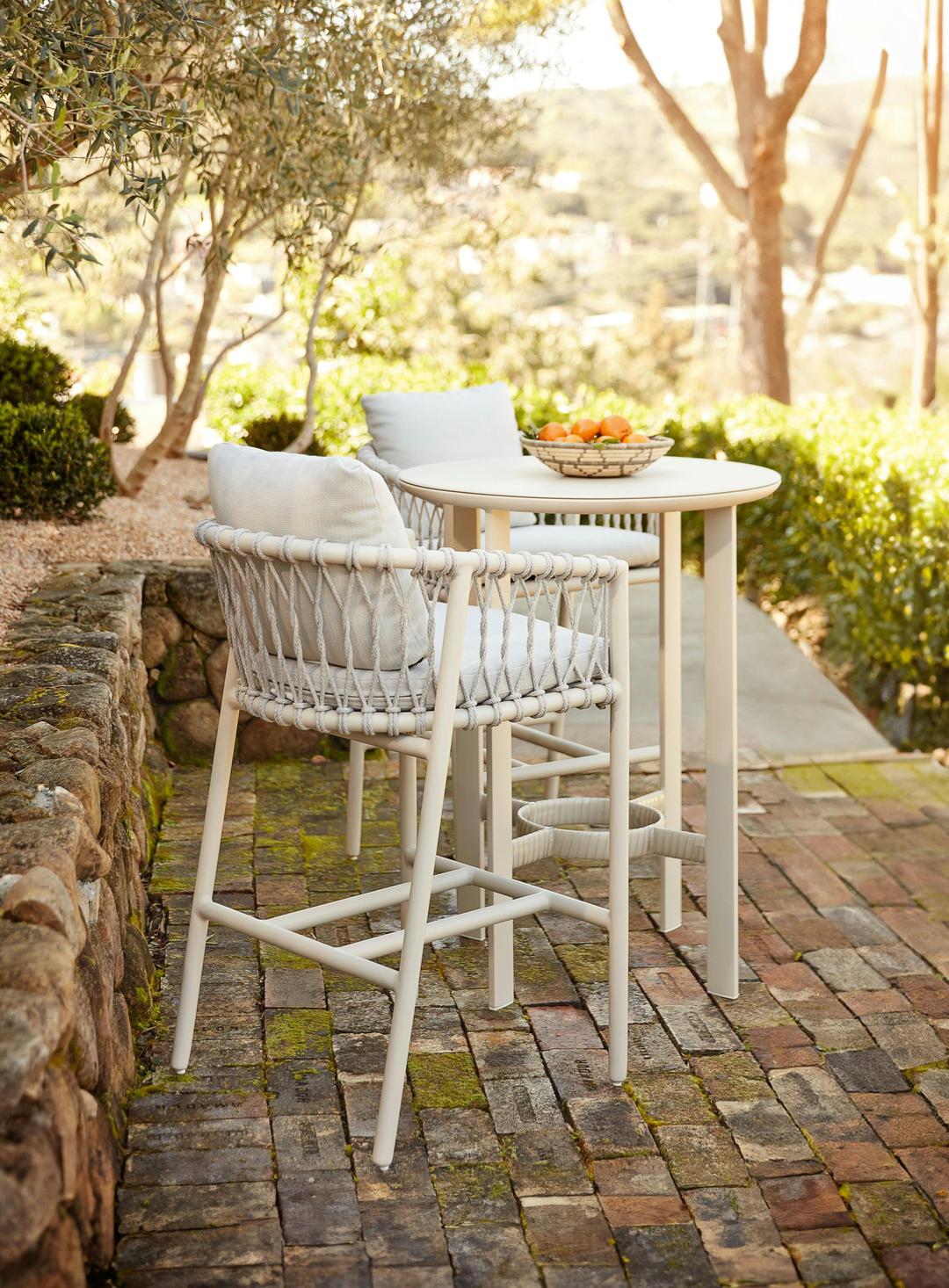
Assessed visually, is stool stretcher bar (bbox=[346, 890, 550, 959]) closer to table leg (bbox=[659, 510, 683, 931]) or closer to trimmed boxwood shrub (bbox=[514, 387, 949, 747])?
table leg (bbox=[659, 510, 683, 931])

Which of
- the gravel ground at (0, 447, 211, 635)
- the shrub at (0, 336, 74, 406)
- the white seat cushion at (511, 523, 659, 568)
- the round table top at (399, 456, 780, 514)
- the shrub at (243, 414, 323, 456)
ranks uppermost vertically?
the shrub at (0, 336, 74, 406)

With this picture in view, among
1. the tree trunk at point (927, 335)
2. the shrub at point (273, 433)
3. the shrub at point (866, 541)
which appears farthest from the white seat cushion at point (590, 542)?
the tree trunk at point (927, 335)

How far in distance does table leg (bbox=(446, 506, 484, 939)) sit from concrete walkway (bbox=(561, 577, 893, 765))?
5.14ft

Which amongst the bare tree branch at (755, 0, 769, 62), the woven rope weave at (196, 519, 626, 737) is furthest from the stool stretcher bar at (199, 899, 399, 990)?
the bare tree branch at (755, 0, 769, 62)

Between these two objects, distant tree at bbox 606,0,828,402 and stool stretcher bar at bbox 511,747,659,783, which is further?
distant tree at bbox 606,0,828,402

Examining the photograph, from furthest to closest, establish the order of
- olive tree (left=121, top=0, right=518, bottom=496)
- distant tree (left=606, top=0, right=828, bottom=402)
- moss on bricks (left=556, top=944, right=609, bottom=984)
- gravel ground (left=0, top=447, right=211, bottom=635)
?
distant tree (left=606, top=0, right=828, bottom=402) < olive tree (left=121, top=0, right=518, bottom=496) < gravel ground (left=0, top=447, right=211, bottom=635) < moss on bricks (left=556, top=944, right=609, bottom=984)

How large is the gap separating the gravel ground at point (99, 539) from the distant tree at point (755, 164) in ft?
15.0

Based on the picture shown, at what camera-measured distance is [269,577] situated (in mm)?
2289

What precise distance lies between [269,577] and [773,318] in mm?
7360

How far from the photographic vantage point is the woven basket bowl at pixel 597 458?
289 cm

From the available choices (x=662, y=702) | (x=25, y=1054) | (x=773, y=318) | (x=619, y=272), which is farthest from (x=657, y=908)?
(x=619, y=272)

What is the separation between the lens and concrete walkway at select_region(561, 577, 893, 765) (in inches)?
189

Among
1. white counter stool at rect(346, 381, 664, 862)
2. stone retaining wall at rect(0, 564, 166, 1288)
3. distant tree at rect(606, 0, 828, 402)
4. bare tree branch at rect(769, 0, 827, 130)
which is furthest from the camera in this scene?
distant tree at rect(606, 0, 828, 402)

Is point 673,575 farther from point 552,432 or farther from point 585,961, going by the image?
point 585,961
